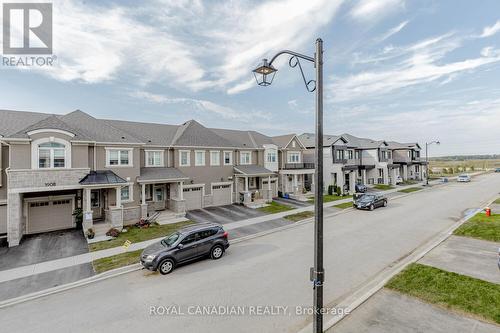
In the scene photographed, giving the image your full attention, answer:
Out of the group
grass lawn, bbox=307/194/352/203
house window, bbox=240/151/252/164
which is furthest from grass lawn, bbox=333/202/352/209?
house window, bbox=240/151/252/164

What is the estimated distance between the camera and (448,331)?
617 centimetres

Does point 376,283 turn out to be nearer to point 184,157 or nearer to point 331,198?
point 184,157

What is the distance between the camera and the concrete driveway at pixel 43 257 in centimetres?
960

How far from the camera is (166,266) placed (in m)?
10.3

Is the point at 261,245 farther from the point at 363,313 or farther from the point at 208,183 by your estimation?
the point at 208,183

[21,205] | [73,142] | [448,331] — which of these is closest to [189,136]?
[73,142]

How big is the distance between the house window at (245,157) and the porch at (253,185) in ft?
2.39

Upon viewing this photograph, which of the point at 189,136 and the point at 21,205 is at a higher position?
the point at 189,136

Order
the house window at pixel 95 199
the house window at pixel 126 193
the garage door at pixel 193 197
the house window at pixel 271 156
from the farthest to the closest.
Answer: the house window at pixel 271 156 < the garage door at pixel 193 197 < the house window at pixel 126 193 < the house window at pixel 95 199

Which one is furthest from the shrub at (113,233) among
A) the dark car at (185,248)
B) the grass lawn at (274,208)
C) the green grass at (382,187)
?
the green grass at (382,187)

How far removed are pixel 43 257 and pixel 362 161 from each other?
144 ft

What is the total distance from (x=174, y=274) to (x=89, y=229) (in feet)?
30.0

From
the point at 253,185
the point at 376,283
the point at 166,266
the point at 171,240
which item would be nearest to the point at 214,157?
the point at 253,185

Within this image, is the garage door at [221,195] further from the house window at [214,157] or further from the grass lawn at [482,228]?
the grass lawn at [482,228]
